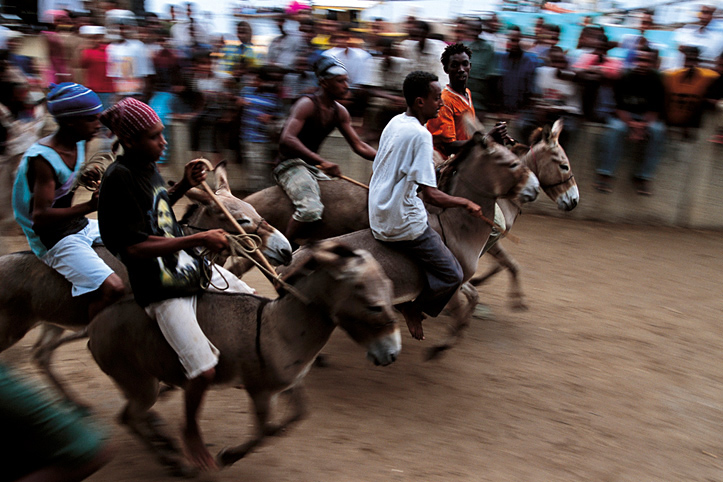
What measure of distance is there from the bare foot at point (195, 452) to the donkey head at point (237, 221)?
1459mm

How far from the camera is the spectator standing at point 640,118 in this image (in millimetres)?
9680

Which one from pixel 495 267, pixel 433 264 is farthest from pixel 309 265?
pixel 495 267

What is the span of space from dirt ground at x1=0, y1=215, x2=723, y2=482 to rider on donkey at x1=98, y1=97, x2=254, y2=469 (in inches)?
31.9

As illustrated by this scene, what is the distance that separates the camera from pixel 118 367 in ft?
12.4

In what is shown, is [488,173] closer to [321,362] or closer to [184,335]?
[321,362]

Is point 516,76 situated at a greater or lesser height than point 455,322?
greater

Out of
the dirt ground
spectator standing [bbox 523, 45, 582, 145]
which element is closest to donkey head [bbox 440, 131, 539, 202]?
the dirt ground

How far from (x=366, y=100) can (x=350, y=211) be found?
482 cm

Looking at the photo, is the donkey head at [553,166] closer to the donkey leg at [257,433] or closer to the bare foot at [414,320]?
the bare foot at [414,320]

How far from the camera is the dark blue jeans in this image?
4.92 m

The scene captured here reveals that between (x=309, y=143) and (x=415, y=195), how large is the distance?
1.65m

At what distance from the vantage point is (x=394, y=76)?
415 inches

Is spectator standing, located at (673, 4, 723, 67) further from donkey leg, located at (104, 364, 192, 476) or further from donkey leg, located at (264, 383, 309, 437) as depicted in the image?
donkey leg, located at (104, 364, 192, 476)

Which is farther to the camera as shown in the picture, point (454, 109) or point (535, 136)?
point (535, 136)
